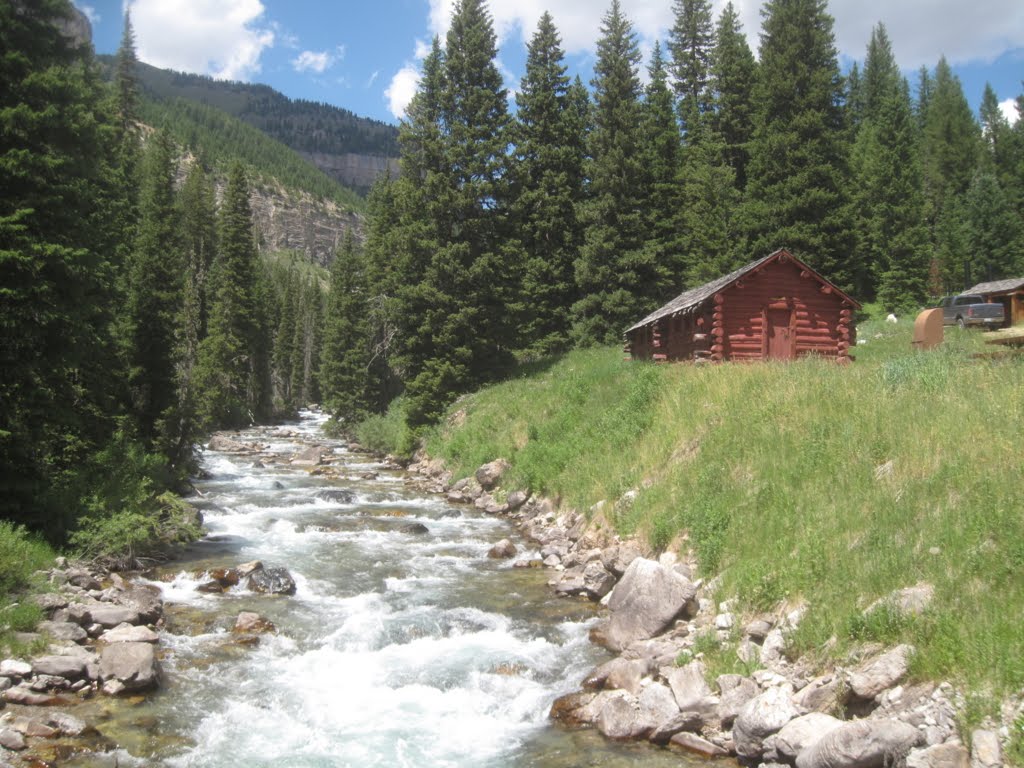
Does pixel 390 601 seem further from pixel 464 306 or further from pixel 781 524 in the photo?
pixel 464 306

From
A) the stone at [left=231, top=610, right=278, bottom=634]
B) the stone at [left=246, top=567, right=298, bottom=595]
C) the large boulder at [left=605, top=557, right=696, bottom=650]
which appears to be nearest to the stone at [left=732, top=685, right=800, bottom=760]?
the large boulder at [left=605, top=557, right=696, bottom=650]

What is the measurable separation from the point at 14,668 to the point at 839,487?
1141 cm

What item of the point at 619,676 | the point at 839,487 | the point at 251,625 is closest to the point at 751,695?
the point at 619,676

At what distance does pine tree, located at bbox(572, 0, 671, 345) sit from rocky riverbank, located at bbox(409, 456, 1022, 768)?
26.7 m

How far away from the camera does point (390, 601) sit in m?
13.1

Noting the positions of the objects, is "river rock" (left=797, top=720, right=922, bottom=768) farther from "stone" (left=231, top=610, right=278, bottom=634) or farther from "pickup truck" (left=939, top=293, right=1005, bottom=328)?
"pickup truck" (left=939, top=293, right=1005, bottom=328)

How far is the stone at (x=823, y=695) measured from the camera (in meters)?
7.45

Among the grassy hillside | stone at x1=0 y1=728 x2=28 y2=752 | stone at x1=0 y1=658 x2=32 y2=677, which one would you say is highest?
the grassy hillside

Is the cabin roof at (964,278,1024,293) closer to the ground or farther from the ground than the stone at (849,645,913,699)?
farther from the ground

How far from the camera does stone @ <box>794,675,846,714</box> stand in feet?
24.4

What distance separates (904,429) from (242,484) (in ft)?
74.7

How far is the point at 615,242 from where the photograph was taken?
3781cm

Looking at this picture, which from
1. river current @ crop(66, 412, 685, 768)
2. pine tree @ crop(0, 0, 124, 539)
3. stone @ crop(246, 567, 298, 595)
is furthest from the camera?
stone @ crop(246, 567, 298, 595)

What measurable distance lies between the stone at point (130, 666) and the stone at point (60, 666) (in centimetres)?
25
